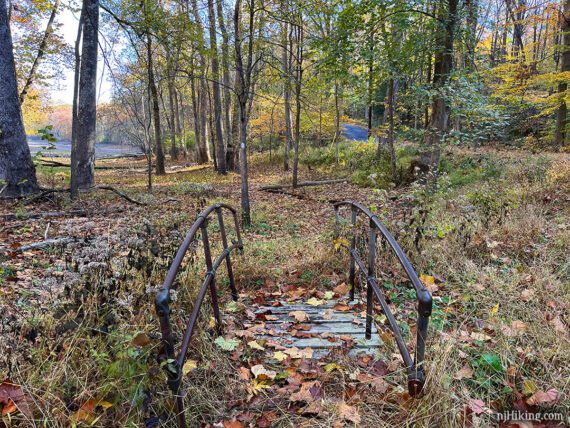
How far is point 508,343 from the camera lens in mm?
2574

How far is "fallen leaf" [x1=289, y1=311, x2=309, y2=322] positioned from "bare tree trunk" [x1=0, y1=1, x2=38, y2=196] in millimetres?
6971

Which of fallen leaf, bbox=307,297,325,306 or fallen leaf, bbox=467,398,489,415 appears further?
fallen leaf, bbox=307,297,325,306

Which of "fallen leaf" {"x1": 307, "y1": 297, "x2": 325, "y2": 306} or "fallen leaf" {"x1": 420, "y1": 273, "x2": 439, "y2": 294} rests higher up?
"fallen leaf" {"x1": 420, "y1": 273, "x2": 439, "y2": 294}

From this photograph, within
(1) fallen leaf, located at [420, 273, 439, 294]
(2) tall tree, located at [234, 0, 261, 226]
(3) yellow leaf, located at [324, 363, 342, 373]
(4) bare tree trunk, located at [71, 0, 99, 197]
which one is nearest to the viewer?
(3) yellow leaf, located at [324, 363, 342, 373]

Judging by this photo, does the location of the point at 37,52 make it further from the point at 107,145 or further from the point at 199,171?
the point at 107,145

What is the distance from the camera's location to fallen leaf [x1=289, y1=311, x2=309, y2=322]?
3420 millimetres

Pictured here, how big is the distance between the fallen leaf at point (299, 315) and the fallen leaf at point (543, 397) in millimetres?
1876

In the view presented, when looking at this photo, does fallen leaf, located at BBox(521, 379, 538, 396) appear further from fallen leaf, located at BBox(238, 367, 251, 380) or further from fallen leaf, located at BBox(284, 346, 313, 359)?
fallen leaf, located at BBox(238, 367, 251, 380)

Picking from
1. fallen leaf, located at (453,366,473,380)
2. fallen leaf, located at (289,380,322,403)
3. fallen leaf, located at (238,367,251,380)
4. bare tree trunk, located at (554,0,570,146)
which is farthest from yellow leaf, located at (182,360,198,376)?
bare tree trunk, located at (554,0,570,146)

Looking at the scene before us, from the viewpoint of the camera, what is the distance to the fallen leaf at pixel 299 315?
3420 millimetres

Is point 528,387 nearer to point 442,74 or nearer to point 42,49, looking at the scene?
point 442,74

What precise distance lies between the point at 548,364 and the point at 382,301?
1.21 meters

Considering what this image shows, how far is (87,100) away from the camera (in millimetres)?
9797

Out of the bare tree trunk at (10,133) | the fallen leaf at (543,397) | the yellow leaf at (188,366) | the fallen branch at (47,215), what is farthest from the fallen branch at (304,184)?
the fallen leaf at (543,397)
